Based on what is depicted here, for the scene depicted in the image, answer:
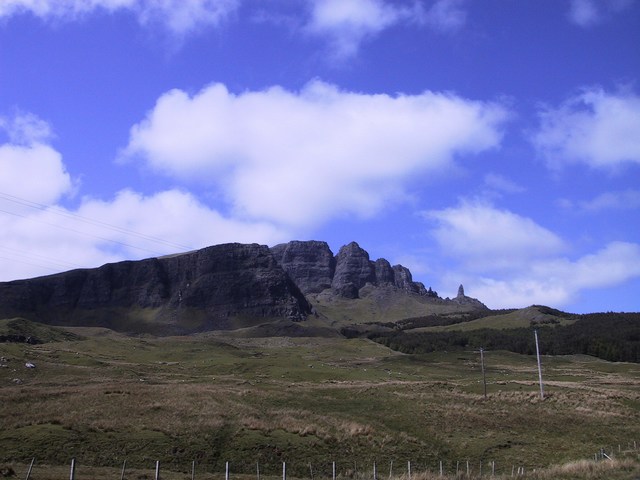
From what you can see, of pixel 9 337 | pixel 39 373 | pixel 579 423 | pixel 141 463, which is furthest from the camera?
pixel 9 337

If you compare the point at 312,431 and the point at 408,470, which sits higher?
the point at 312,431

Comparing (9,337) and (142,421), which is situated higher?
(9,337)

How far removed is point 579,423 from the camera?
53.7 metres

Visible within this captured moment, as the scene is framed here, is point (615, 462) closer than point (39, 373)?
Yes

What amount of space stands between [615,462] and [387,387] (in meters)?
44.0

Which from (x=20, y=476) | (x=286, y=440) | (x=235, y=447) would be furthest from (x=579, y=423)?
(x=20, y=476)

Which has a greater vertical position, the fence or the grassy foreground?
the grassy foreground

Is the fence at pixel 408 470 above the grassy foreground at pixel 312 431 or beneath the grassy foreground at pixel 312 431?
beneath

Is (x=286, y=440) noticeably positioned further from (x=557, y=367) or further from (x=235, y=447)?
(x=557, y=367)

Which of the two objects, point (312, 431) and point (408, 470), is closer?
point (408, 470)

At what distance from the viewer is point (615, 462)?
3134 cm

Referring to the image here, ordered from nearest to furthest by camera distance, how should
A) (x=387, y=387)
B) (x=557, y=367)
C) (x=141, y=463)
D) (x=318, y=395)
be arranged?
1. (x=141, y=463)
2. (x=318, y=395)
3. (x=387, y=387)
4. (x=557, y=367)

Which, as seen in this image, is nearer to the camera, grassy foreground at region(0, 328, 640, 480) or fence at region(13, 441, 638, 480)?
fence at region(13, 441, 638, 480)

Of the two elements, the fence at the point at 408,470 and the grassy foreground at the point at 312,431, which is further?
the grassy foreground at the point at 312,431
